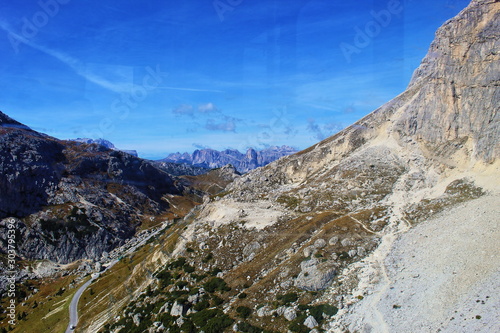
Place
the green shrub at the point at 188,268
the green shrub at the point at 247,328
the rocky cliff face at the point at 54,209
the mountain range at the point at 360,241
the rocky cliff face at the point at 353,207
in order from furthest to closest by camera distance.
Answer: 1. the rocky cliff face at the point at 54,209
2. the green shrub at the point at 188,268
3. the rocky cliff face at the point at 353,207
4. the green shrub at the point at 247,328
5. the mountain range at the point at 360,241

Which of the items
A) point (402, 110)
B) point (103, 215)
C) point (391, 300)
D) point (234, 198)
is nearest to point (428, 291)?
point (391, 300)

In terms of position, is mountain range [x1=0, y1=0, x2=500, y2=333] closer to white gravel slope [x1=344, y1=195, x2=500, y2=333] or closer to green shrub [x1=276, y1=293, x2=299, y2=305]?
white gravel slope [x1=344, y1=195, x2=500, y2=333]

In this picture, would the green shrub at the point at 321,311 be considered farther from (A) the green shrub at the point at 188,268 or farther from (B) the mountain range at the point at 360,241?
(A) the green shrub at the point at 188,268

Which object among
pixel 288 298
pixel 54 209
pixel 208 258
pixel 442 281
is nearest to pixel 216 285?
pixel 208 258

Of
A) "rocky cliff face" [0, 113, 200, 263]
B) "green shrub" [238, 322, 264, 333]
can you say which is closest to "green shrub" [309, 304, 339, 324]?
"green shrub" [238, 322, 264, 333]

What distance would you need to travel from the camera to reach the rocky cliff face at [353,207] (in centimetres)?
5009

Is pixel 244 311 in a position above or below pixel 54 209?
below

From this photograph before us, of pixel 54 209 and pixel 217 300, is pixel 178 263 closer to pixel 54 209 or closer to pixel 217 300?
pixel 217 300

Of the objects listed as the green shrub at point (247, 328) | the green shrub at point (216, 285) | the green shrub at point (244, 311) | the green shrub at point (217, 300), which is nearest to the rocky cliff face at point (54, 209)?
the green shrub at point (216, 285)

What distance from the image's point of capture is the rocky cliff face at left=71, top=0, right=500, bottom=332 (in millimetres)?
50094

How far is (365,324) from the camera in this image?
132ft

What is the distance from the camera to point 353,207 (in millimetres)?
74812

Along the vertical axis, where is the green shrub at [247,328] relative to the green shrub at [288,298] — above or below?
below

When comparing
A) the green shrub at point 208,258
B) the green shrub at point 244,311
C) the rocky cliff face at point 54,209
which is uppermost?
the rocky cliff face at point 54,209
